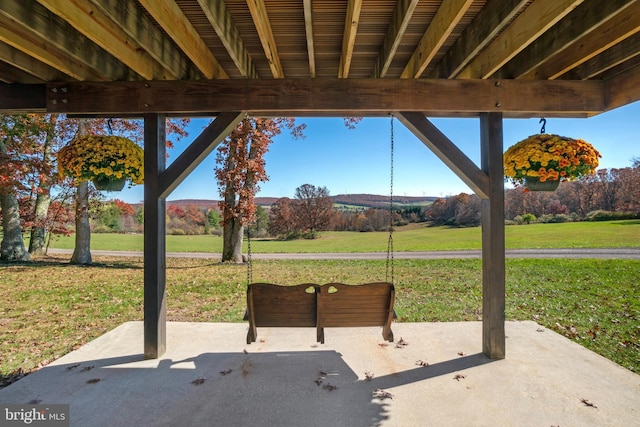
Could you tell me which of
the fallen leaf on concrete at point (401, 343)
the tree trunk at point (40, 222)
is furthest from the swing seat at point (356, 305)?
the tree trunk at point (40, 222)

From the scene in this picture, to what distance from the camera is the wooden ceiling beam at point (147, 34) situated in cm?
188

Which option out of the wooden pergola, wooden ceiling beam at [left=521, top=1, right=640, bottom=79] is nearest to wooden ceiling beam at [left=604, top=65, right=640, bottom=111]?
the wooden pergola

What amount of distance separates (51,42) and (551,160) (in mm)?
3676

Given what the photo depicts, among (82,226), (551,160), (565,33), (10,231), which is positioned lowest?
(10,231)

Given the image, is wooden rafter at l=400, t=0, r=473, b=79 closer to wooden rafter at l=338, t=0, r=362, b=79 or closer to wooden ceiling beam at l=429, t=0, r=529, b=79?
wooden ceiling beam at l=429, t=0, r=529, b=79

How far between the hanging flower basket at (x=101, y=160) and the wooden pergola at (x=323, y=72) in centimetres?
25

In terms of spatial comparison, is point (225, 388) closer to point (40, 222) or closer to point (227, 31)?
point (227, 31)

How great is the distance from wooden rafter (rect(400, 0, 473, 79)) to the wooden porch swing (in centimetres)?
179

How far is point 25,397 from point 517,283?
836cm

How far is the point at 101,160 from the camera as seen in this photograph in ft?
8.61

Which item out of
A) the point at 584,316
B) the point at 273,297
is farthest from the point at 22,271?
the point at 584,316

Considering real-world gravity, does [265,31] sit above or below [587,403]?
above

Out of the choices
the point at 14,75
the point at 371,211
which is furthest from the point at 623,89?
the point at 371,211

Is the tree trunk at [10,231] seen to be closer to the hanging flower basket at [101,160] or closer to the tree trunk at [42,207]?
the tree trunk at [42,207]
